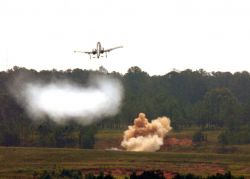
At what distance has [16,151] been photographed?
A: 7362 inches

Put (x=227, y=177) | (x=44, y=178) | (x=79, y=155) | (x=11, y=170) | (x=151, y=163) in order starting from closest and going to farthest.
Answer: (x=227, y=177)
(x=44, y=178)
(x=11, y=170)
(x=151, y=163)
(x=79, y=155)

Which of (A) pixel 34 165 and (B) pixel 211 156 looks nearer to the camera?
(A) pixel 34 165

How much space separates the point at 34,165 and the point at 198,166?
37.3 meters

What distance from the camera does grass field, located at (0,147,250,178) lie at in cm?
16225

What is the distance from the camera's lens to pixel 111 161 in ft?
574

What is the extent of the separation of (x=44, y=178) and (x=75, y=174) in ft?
23.0

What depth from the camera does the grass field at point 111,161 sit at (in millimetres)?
162250

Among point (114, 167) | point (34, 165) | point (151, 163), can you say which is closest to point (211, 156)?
point (151, 163)

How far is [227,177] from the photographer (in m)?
129

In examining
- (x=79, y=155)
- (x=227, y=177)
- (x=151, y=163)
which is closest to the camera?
(x=227, y=177)

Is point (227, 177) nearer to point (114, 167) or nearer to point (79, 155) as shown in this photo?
point (114, 167)

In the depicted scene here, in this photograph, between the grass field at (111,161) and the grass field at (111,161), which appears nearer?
the grass field at (111,161)

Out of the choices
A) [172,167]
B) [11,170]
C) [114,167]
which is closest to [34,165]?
[11,170]

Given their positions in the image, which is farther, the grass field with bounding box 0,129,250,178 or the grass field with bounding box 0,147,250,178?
the grass field with bounding box 0,147,250,178
